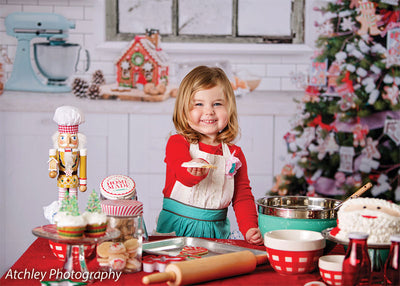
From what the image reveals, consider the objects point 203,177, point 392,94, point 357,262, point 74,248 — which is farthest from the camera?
Answer: point 392,94

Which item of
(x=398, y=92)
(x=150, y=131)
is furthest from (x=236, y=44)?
(x=398, y=92)

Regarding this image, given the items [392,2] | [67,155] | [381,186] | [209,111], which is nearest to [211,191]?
[209,111]

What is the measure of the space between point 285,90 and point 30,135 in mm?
1871

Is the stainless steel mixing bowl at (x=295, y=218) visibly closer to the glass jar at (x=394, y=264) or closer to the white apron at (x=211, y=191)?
the glass jar at (x=394, y=264)

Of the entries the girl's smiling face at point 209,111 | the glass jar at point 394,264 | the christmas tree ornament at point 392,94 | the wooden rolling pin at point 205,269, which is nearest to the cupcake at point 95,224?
the wooden rolling pin at point 205,269

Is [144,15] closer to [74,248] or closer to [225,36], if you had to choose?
[225,36]

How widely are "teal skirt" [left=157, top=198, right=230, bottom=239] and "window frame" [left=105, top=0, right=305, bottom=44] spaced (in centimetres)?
207

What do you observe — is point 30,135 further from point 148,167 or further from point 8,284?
point 8,284

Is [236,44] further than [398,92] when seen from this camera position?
Yes

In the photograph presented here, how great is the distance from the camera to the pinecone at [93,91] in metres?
3.68

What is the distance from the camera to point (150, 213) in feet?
12.1

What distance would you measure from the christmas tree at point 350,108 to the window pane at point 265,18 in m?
0.26

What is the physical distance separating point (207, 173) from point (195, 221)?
0.61ft

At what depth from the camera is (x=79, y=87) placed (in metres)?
3.68
